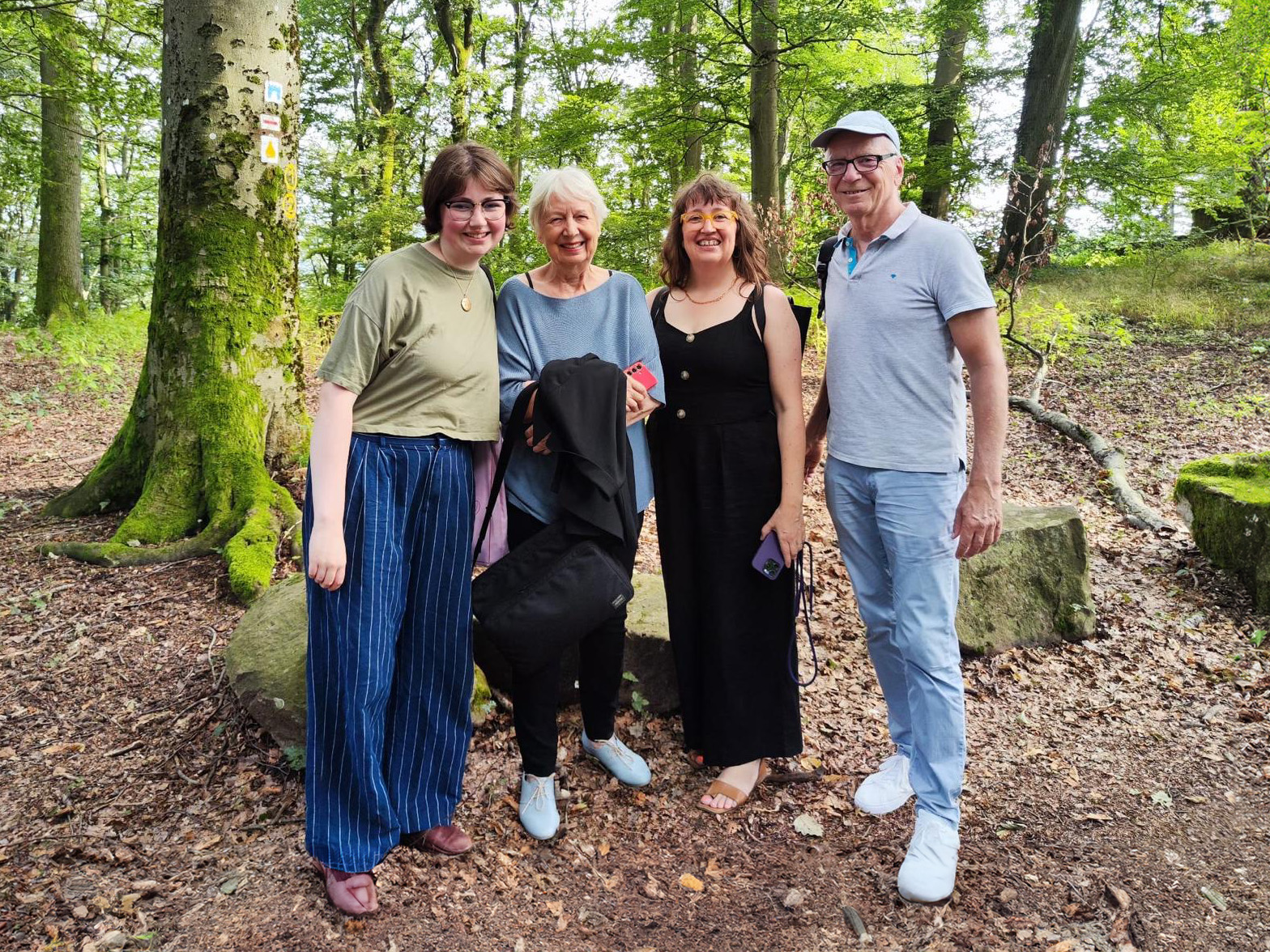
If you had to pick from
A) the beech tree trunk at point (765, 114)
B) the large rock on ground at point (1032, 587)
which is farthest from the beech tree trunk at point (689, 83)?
the large rock on ground at point (1032, 587)

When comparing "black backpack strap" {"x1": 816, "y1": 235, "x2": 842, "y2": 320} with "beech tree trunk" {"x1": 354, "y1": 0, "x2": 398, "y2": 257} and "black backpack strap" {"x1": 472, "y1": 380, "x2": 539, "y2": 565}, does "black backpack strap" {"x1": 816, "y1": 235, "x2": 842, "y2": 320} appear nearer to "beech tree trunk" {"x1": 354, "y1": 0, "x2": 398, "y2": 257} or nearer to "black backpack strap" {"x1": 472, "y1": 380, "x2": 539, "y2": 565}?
"black backpack strap" {"x1": 472, "y1": 380, "x2": 539, "y2": 565}

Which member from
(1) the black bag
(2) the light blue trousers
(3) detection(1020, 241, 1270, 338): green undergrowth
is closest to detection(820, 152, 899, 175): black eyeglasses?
(2) the light blue trousers

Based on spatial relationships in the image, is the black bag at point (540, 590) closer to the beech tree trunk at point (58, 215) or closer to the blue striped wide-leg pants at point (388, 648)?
the blue striped wide-leg pants at point (388, 648)

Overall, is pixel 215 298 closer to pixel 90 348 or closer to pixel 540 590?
pixel 540 590

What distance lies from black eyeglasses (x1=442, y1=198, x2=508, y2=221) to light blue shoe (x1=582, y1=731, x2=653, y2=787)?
2054 millimetres

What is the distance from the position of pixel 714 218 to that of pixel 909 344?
80 cm

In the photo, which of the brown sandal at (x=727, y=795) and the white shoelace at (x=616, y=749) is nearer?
the brown sandal at (x=727, y=795)

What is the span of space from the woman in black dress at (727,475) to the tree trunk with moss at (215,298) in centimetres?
235

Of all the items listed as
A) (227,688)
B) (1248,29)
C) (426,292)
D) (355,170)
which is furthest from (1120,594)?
(355,170)

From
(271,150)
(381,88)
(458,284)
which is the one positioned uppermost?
(381,88)

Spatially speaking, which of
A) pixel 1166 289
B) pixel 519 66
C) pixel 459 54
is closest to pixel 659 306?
pixel 459 54

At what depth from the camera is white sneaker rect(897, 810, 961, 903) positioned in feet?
8.08

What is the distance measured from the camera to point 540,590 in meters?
2.46

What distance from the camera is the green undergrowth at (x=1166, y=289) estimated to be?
37.2ft
